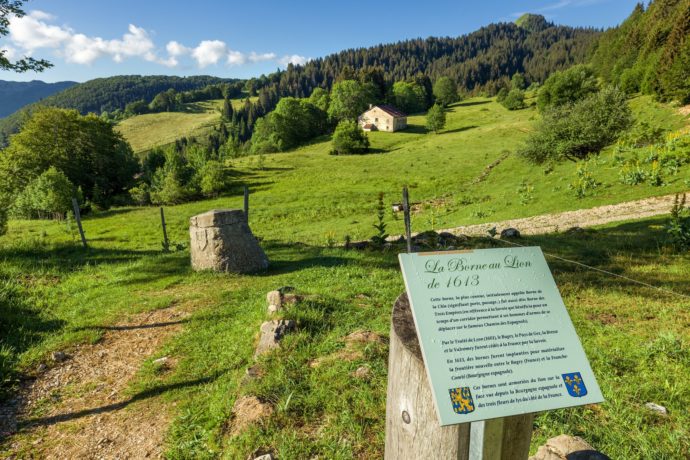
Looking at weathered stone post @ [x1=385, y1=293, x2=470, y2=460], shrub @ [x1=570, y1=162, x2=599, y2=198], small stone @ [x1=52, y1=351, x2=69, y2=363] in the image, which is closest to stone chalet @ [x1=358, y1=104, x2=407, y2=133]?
shrub @ [x1=570, y1=162, x2=599, y2=198]

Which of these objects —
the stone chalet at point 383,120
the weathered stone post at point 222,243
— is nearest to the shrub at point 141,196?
the weathered stone post at point 222,243

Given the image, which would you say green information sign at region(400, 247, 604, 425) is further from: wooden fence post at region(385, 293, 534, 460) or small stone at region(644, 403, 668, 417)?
small stone at region(644, 403, 668, 417)

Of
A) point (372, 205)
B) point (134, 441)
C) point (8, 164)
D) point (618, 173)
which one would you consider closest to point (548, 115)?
point (618, 173)

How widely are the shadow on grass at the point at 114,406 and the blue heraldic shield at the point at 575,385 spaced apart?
16.8 ft

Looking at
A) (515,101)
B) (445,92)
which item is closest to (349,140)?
(515,101)

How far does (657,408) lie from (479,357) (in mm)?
3860

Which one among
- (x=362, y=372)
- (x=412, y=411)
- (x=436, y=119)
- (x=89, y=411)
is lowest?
(x=89, y=411)

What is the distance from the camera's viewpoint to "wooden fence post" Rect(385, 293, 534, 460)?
7.37 ft

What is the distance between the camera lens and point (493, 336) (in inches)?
89.4

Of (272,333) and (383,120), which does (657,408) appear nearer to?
(272,333)

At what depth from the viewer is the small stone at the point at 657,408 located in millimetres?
4250

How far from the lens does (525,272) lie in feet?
8.52

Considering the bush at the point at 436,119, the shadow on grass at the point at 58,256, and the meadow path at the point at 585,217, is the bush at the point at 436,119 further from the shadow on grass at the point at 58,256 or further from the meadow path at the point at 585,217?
the shadow on grass at the point at 58,256

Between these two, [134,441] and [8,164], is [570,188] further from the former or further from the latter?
[8,164]
